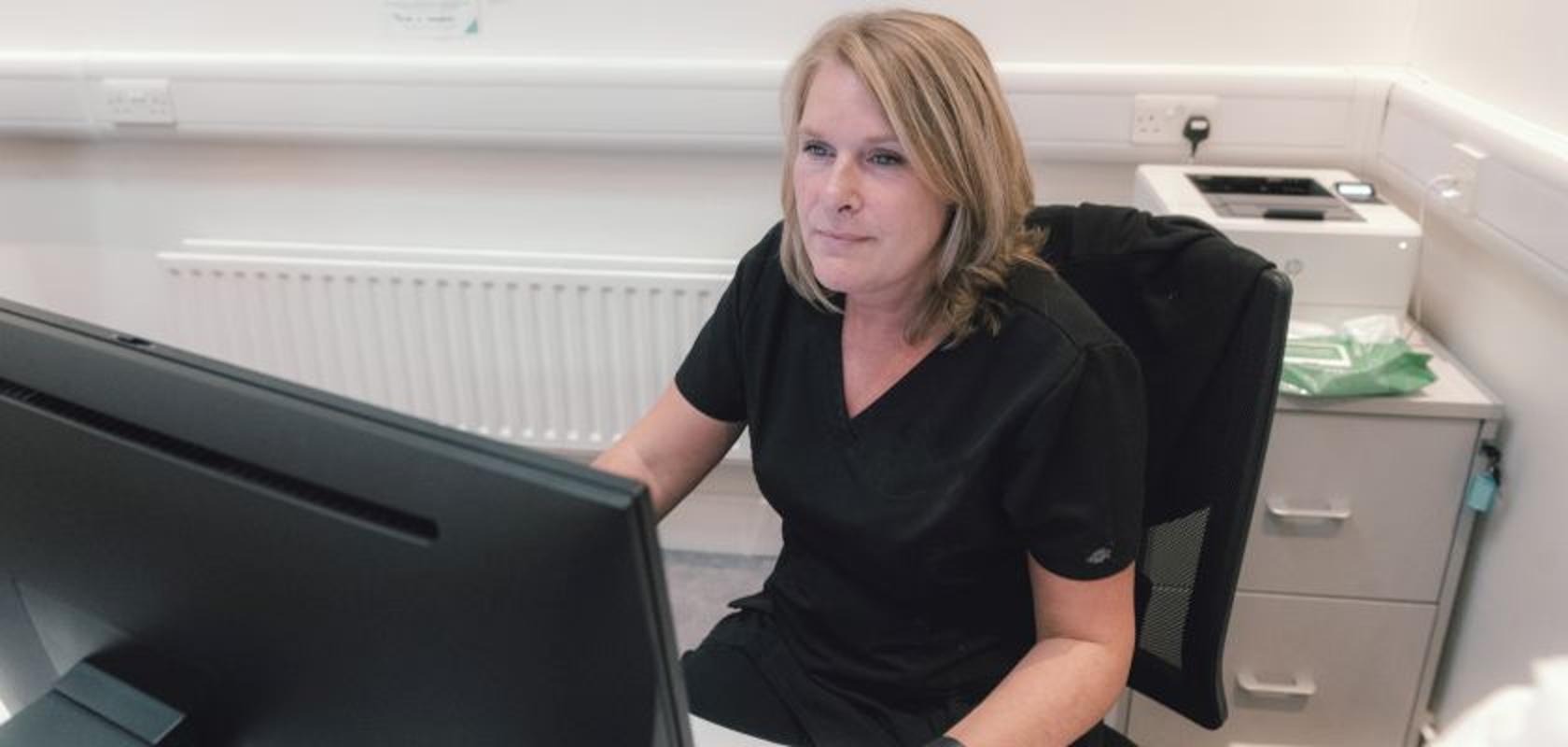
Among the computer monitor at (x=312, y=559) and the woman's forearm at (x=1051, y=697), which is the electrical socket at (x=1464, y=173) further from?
the computer monitor at (x=312, y=559)

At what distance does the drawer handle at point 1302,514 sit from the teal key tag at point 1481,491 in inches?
6.1

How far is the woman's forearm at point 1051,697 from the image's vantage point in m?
1.06

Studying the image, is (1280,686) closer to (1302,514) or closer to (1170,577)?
(1302,514)

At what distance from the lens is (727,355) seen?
1334 mm

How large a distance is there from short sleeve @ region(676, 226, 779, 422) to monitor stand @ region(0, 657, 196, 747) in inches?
29.6

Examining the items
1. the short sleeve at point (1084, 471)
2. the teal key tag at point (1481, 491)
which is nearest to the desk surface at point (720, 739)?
the short sleeve at point (1084, 471)

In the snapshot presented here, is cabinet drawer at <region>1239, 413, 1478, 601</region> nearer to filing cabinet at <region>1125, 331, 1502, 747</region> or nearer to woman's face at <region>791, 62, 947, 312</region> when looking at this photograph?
filing cabinet at <region>1125, 331, 1502, 747</region>

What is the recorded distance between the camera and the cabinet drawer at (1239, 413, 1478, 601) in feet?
5.29

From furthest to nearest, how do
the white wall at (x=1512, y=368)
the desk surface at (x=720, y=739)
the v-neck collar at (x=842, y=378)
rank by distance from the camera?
the white wall at (x=1512, y=368), the v-neck collar at (x=842, y=378), the desk surface at (x=720, y=739)

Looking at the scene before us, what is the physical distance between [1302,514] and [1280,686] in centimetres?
28

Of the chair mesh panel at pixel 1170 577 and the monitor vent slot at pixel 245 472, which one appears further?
the chair mesh panel at pixel 1170 577

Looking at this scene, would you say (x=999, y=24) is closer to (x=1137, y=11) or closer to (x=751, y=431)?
(x=1137, y=11)

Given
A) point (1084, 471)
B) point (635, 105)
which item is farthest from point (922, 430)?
A: point (635, 105)

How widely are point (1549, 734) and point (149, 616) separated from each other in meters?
0.64
